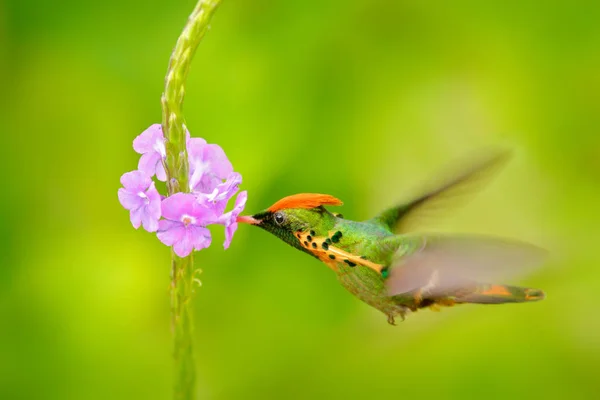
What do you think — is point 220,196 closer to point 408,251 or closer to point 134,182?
point 134,182

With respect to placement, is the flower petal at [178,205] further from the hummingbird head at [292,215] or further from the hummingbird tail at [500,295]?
the hummingbird tail at [500,295]

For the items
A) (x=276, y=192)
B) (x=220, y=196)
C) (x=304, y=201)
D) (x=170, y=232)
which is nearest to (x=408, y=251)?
(x=304, y=201)

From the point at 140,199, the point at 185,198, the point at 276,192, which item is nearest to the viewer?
the point at 185,198

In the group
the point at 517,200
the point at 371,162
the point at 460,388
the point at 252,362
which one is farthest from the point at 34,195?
the point at 517,200

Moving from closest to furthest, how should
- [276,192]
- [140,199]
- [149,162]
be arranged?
[140,199] → [149,162] → [276,192]

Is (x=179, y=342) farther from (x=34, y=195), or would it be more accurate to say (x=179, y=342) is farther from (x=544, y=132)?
(x=544, y=132)

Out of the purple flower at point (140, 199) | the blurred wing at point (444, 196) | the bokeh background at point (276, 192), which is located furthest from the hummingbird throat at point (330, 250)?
the bokeh background at point (276, 192)

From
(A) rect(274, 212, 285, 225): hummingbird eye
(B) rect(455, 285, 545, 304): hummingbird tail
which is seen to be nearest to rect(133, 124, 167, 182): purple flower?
(A) rect(274, 212, 285, 225): hummingbird eye
